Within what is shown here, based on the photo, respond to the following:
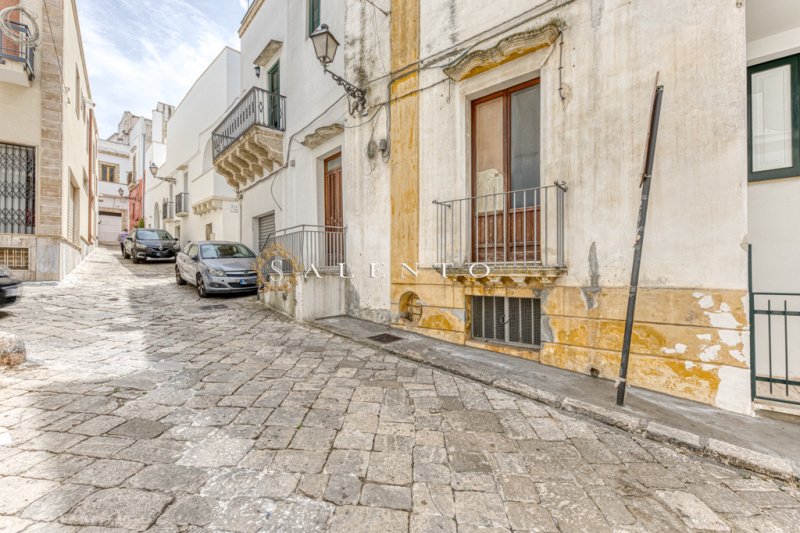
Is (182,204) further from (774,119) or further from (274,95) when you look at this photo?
(774,119)

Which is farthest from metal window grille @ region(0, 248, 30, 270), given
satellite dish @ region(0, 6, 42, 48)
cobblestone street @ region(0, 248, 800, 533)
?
cobblestone street @ region(0, 248, 800, 533)

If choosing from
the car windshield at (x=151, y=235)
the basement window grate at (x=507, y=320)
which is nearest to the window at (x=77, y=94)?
the car windshield at (x=151, y=235)

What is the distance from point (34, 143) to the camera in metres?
9.04

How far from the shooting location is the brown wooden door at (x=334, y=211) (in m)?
7.77

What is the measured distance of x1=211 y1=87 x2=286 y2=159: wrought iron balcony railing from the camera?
1009cm

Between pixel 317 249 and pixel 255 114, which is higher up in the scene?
pixel 255 114

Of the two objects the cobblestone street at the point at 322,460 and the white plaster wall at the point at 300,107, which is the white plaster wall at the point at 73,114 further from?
the cobblestone street at the point at 322,460

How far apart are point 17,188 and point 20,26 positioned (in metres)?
3.94

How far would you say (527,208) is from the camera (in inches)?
194

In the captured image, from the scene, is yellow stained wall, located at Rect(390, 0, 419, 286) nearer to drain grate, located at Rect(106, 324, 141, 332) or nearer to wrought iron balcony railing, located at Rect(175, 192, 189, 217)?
drain grate, located at Rect(106, 324, 141, 332)

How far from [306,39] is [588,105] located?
7798mm

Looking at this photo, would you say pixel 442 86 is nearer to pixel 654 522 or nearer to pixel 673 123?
pixel 673 123

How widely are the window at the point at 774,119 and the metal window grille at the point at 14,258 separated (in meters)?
14.5

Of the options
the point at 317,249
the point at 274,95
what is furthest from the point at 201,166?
the point at 317,249
